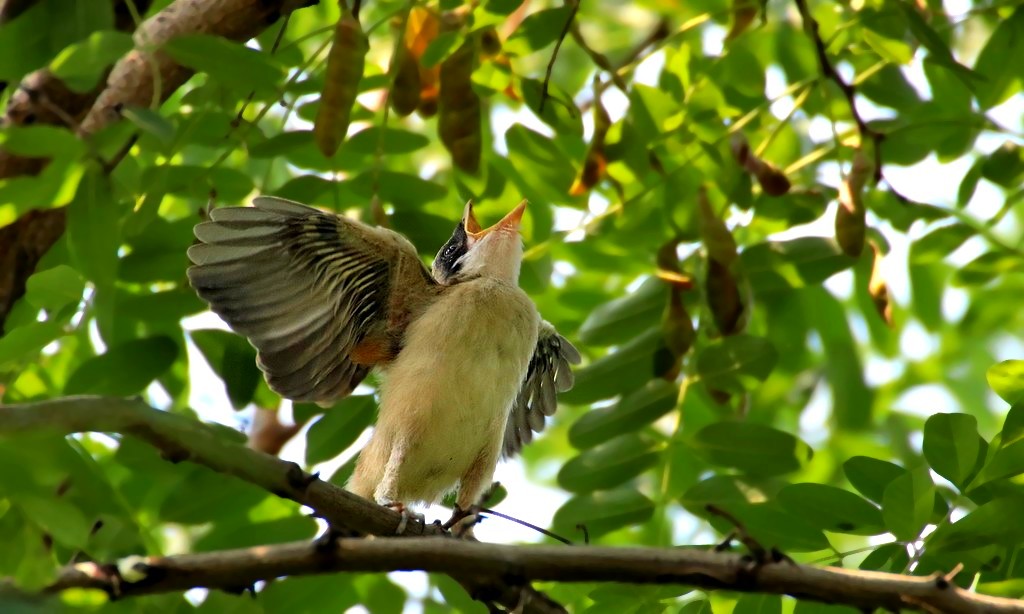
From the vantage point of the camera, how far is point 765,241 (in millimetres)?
4992

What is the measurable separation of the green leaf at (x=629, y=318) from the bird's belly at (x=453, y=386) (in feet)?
1.13

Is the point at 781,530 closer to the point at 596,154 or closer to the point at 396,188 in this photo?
the point at 596,154

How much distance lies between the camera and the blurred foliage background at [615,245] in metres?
3.64

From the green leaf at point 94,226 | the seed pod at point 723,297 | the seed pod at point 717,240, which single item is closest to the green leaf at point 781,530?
the seed pod at point 723,297

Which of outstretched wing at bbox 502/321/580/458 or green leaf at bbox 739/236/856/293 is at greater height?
green leaf at bbox 739/236/856/293

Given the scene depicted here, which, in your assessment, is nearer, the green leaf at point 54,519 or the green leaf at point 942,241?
the green leaf at point 54,519

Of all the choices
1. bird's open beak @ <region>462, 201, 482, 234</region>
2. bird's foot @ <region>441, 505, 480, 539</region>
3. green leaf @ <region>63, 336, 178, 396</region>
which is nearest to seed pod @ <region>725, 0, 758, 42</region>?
bird's open beak @ <region>462, 201, 482, 234</region>

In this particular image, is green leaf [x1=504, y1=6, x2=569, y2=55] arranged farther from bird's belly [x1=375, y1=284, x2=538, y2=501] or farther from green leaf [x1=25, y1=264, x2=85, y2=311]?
green leaf [x1=25, y1=264, x2=85, y2=311]

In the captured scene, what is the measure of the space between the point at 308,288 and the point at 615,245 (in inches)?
52.8

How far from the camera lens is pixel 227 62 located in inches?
148

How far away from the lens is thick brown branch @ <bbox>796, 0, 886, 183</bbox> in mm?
4449

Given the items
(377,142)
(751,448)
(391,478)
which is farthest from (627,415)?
(377,142)

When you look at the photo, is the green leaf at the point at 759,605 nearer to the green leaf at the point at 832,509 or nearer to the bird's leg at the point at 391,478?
the green leaf at the point at 832,509

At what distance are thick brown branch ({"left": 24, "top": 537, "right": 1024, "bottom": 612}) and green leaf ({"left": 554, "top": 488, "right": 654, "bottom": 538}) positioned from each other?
1965mm
